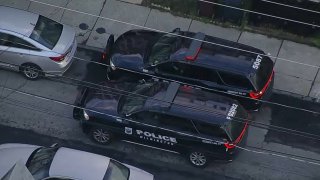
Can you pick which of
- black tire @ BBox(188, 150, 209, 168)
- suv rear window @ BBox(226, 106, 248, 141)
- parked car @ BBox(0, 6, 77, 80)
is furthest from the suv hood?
suv rear window @ BBox(226, 106, 248, 141)

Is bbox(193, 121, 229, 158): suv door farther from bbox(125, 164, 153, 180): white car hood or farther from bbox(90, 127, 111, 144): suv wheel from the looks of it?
bbox(90, 127, 111, 144): suv wheel

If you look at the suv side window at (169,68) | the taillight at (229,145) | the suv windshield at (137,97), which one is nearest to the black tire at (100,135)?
the suv windshield at (137,97)

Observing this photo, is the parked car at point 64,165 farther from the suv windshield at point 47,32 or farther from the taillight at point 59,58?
the suv windshield at point 47,32

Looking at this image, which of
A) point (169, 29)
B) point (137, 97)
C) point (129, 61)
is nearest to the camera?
point (137, 97)

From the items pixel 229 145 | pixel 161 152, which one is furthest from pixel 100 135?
pixel 229 145

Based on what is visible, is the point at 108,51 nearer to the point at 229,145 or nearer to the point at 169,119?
the point at 169,119

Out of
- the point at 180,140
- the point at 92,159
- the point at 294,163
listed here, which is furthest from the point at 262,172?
the point at 92,159
